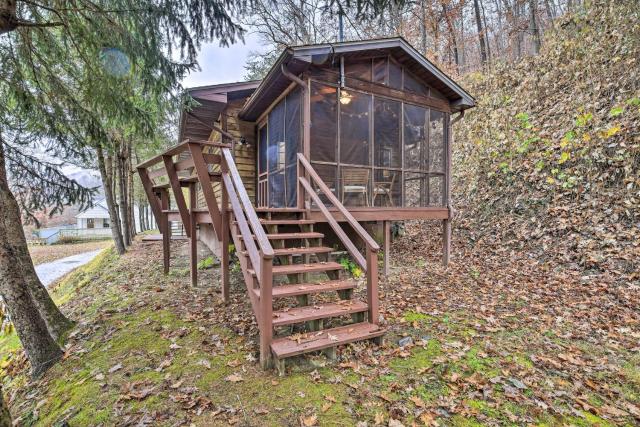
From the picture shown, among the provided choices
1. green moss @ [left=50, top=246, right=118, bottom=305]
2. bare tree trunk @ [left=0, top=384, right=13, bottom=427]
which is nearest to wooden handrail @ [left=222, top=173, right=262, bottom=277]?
bare tree trunk @ [left=0, top=384, right=13, bottom=427]

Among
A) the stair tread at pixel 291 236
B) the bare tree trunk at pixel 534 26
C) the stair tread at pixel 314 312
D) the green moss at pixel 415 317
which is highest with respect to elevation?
the bare tree trunk at pixel 534 26

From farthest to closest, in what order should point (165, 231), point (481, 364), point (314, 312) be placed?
point (165, 231) → point (314, 312) → point (481, 364)

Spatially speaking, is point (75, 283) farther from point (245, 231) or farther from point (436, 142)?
point (436, 142)

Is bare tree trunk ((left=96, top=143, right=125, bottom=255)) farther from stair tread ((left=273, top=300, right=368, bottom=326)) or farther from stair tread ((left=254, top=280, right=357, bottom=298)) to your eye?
stair tread ((left=273, top=300, right=368, bottom=326))

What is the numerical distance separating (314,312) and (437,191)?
5.29m

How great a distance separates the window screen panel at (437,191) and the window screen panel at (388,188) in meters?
1.16

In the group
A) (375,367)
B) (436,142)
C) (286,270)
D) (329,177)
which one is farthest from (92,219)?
(375,367)

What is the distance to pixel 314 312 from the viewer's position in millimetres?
3314

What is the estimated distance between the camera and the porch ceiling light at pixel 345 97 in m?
6.07

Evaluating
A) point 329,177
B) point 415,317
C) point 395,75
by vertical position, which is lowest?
point 415,317

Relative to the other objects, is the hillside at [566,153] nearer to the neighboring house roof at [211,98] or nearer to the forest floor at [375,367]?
the forest floor at [375,367]

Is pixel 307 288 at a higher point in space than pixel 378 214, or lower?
lower

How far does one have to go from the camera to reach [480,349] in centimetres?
339

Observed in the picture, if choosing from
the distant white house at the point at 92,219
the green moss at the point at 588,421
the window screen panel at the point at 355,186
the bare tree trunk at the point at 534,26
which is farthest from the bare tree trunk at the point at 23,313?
the distant white house at the point at 92,219
